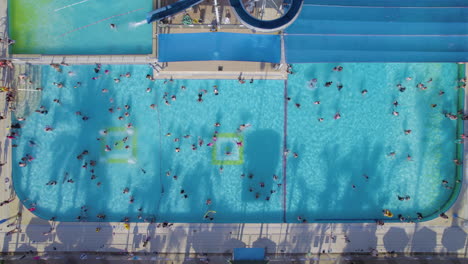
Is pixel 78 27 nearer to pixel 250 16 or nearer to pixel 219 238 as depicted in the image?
pixel 250 16

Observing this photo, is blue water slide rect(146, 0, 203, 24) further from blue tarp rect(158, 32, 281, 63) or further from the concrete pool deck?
the concrete pool deck

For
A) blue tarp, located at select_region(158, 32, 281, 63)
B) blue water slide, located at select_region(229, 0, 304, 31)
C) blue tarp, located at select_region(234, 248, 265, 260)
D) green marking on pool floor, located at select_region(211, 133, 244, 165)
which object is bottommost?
blue tarp, located at select_region(234, 248, 265, 260)

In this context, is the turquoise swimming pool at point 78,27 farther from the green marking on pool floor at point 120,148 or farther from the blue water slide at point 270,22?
the blue water slide at point 270,22

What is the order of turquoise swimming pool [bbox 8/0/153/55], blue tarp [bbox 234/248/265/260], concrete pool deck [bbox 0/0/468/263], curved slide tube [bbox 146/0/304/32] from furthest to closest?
blue tarp [bbox 234/248/265/260] → concrete pool deck [bbox 0/0/468/263] → turquoise swimming pool [bbox 8/0/153/55] → curved slide tube [bbox 146/0/304/32]

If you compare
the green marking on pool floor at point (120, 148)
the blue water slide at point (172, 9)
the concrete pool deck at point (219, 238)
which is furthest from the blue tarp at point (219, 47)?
the concrete pool deck at point (219, 238)

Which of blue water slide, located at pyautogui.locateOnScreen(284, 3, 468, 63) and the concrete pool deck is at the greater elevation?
blue water slide, located at pyautogui.locateOnScreen(284, 3, 468, 63)

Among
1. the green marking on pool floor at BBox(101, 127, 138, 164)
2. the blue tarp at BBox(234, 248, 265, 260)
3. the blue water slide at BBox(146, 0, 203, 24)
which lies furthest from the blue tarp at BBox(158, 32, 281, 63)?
the blue tarp at BBox(234, 248, 265, 260)

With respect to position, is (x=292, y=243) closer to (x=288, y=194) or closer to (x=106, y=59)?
(x=288, y=194)
